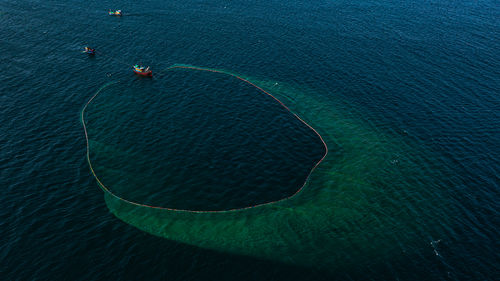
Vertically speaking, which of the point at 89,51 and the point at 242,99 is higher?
the point at 89,51

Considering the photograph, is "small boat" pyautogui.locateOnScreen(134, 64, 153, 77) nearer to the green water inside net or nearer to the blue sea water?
the blue sea water

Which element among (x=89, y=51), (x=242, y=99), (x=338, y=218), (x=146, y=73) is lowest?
(x=338, y=218)

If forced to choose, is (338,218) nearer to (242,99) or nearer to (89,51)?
(242,99)

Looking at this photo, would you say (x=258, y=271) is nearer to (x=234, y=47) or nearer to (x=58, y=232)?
(x=58, y=232)

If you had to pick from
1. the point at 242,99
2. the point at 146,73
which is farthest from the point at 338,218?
the point at 146,73

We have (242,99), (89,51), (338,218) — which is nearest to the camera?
(338,218)

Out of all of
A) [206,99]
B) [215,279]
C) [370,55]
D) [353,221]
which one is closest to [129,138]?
[206,99]

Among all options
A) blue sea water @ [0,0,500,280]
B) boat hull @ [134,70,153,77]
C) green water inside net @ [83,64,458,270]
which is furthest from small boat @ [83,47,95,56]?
green water inside net @ [83,64,458,270]
